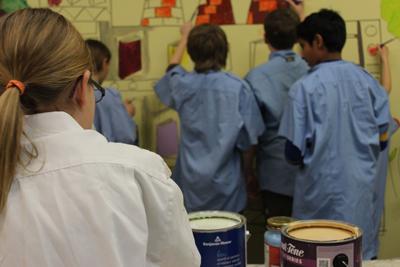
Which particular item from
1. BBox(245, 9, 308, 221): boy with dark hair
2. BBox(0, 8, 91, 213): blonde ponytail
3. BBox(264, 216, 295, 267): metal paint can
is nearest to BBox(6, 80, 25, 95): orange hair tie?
BBox(0, 8, 91, 213): blonde ponytail

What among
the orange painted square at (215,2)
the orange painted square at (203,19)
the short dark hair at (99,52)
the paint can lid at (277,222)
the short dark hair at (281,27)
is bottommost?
the paint can lid at (277,222)

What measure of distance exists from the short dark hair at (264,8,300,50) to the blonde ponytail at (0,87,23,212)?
1.74m

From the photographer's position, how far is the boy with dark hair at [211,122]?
230 cm

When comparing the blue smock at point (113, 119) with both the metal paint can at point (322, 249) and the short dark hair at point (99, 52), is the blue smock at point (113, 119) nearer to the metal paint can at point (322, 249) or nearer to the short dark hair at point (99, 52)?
the short dark hair at point (99, 52)

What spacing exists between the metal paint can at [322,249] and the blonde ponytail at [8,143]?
44 centimetres

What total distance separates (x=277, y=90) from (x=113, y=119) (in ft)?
2.30

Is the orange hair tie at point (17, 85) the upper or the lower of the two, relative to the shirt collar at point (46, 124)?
upper

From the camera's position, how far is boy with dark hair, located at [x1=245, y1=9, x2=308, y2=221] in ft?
7.87

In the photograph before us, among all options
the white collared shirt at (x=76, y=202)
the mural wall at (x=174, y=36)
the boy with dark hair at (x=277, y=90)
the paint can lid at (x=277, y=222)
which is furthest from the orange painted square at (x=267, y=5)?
the white collared shirt at (x=76, y=202)

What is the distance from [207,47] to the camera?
2.29 m

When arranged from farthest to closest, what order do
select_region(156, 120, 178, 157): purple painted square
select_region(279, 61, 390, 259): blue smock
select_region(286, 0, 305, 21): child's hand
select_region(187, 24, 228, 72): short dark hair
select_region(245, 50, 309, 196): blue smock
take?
1. select_region(156, 120, 178, 157): purple painted square
2. select_region(286, 0, 305, 21): child's hand
3. select_region(245, 50, 309, 196): blue smock
4. select_region(187, 24, 228, 72): short dark hair
5. select_region(279, 61, 390, 259): blue smock

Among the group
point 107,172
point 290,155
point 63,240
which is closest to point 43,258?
point 63,240

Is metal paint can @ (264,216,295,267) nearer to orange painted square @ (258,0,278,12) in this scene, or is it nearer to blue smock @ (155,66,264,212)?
blue smock @ (155,66,264,212)

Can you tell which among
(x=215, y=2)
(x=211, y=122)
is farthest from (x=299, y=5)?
(x=211, y=122)
